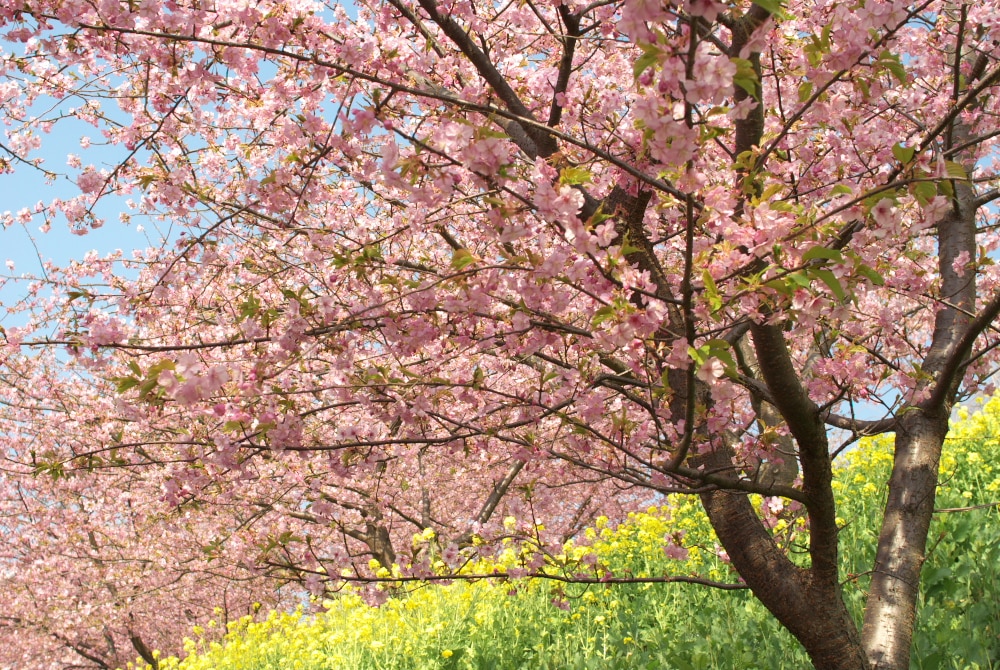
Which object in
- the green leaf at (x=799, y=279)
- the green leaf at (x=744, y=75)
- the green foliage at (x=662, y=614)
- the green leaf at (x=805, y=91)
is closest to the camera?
the green leaf at (x=744, y=75)

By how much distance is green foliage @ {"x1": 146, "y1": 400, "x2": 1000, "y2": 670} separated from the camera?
4621 mm

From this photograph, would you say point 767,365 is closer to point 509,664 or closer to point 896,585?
point 896,585

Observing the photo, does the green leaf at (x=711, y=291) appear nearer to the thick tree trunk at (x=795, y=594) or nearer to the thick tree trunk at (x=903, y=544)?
the thick tree trunk at (x=795, y=594)

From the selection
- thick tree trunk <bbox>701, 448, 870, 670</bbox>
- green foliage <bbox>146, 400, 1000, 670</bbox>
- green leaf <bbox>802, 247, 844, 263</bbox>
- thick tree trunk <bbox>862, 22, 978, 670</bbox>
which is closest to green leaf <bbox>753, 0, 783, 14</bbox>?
green leaf <bbox>802, 247, 844, 263</bbox>

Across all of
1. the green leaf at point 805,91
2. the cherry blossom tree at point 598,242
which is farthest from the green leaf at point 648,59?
the green leaf at point 805,91

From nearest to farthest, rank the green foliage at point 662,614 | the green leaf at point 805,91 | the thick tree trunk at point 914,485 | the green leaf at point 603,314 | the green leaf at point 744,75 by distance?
the green leaf at point 744,75, the green leaf at point 603,314, the green leaf at point 805,91, the thick tree trunk at point 914,485, the green foliage at point 662,614

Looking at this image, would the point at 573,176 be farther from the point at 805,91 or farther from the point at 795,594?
the point at 795,594

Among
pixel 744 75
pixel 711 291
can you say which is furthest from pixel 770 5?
pixel 711 291

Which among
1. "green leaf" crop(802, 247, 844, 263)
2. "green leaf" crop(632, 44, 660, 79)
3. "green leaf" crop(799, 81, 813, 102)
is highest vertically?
"green leaf" crop(799, 81, 813, 102)

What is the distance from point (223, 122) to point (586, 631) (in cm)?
479

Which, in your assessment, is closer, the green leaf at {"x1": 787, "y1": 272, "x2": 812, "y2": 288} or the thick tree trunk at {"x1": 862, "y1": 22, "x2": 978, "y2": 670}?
the green leaf at {"x1": 787, "y1": 272, "x2": 812, "y2": 288}

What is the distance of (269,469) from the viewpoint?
387 inches

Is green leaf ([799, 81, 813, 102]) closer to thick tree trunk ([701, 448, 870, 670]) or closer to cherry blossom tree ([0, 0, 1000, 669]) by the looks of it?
cherry blossom tree ([0, 0, 1000, 669])

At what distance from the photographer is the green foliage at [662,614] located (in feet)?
15.2
